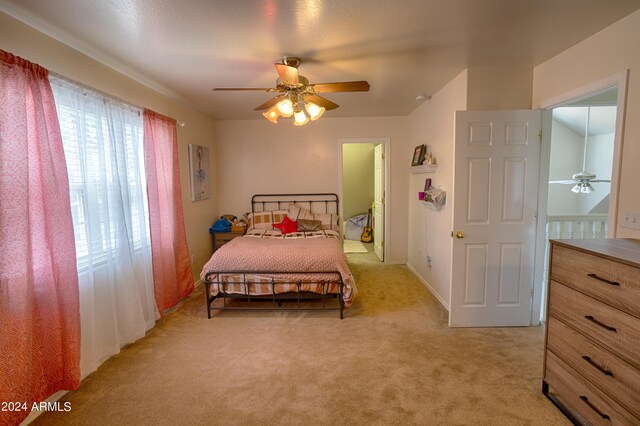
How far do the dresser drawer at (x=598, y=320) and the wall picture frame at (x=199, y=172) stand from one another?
3928mm

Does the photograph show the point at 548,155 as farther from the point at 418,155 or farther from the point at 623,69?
the point at 418,155

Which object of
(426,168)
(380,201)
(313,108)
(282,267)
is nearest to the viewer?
(313,108)

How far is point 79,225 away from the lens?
2.10 meters

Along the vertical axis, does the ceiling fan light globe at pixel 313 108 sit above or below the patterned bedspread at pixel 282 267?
above

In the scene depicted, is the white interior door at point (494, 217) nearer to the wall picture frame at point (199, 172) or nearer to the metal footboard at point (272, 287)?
the metal footboard at point (272, 287)

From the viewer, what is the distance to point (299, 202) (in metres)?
4.84

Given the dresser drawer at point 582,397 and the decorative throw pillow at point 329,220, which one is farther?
the decorative throw pillow at point 329,220

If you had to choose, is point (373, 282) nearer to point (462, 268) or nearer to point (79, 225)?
point (462, 268)

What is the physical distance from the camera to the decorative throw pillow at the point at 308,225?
4250 millimetres

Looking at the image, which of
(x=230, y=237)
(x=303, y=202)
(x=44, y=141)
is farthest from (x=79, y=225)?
(x=303, y=202)

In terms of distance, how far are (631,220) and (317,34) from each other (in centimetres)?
241

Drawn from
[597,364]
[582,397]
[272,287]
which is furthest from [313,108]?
[582,397]

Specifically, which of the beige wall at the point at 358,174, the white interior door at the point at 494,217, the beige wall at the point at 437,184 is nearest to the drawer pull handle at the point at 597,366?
→ the white interior door at the point at 494,217

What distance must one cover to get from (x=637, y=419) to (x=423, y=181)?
3.02 meters
